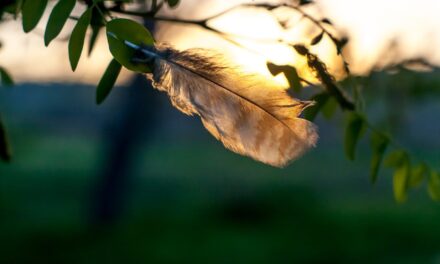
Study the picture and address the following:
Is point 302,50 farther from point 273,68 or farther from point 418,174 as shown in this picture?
point 418,174

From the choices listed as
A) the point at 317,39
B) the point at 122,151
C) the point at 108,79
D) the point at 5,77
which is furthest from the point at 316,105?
the point at 122,151

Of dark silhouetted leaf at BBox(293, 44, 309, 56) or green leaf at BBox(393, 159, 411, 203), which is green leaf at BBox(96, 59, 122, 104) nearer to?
dark silhouetted leaf at BBox(293, 44, 309, 56)

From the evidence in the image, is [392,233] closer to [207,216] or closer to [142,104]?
[207,216]

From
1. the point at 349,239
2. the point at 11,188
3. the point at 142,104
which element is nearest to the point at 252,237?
the point at 349,239

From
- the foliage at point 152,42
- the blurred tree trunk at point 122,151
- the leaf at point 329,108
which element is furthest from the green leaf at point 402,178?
the blurred tree trunk at point 122,151

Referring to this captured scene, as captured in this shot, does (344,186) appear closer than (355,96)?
No

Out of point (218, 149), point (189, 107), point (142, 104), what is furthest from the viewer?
point (218, 149)

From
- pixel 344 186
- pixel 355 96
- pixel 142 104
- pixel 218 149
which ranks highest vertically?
pixel 355 96
